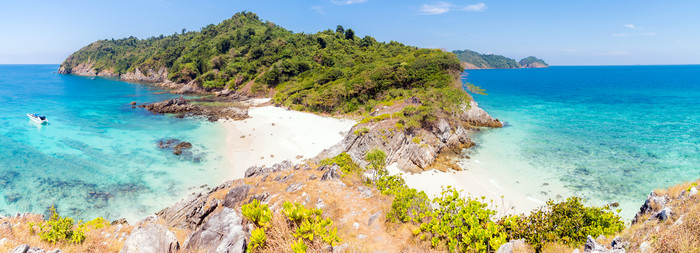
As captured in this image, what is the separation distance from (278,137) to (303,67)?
162ft

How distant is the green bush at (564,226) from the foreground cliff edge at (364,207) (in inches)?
1.2

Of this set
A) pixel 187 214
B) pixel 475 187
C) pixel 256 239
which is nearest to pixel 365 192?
pixel 256 239

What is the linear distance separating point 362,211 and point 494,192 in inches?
634

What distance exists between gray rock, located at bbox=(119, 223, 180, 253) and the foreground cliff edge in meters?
0.03

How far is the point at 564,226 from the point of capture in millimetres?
8086

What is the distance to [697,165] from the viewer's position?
27.2 metres

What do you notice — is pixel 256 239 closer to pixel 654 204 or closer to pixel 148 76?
pixel 654 204

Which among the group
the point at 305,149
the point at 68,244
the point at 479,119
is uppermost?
the point at 68,244

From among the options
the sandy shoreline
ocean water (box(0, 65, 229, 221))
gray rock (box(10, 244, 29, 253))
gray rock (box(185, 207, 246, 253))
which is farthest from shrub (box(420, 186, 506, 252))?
ocean water (box(0, 65, 229, 221))

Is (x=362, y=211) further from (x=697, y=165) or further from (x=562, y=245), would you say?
(x=697, y=165)

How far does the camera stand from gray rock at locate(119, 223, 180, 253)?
791cm

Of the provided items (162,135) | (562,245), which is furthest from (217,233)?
(162,135)

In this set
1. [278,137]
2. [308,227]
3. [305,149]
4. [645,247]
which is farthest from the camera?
[278,137]

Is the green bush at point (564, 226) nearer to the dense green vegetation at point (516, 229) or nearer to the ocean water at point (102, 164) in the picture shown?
the dense green vegetation at point (516, 229)
